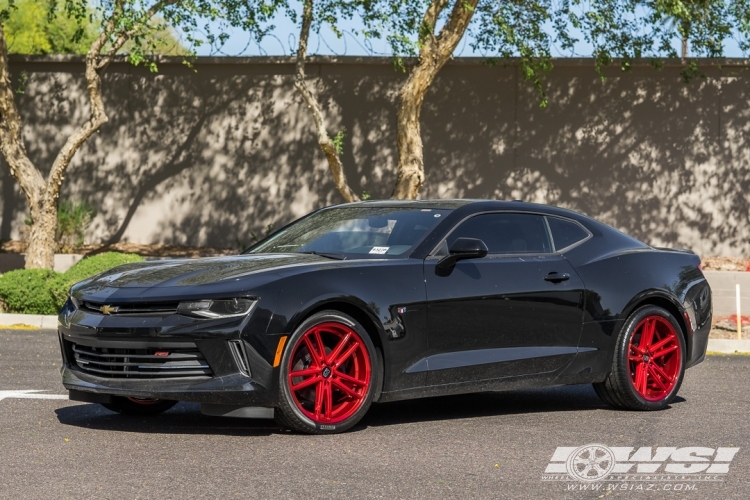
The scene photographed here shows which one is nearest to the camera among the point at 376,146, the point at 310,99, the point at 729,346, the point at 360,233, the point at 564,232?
the point at 360,233

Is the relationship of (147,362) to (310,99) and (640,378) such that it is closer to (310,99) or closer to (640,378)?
(640,378)

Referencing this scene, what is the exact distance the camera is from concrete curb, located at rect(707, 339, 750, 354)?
14.8 m

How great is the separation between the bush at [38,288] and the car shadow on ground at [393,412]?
810cm

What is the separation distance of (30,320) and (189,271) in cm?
914

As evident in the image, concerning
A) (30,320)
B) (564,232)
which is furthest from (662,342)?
(30,320)

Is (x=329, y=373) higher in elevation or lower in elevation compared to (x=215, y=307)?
lower

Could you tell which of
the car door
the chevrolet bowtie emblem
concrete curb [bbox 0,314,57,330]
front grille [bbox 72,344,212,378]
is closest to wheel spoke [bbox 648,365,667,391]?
the car door

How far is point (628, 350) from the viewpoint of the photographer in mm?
9242

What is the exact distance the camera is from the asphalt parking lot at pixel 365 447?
20.8ft

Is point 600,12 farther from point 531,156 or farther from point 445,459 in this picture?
point 445,459

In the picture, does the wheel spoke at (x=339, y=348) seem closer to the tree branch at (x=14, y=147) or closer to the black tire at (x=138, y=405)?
the black tire at (x=138, y=405)

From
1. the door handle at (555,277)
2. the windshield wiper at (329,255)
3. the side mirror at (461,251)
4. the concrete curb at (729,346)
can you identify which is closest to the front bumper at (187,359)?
the windshield wiper at (329,255)

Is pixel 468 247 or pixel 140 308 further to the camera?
pixel 468 247

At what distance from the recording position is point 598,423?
8.70 m
